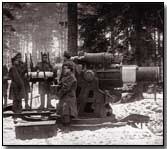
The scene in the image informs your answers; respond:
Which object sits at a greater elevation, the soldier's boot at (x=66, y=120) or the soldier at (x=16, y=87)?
the soldier at (x=16, y=87)

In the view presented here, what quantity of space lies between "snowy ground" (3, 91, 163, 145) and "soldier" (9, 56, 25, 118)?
17 centimetres

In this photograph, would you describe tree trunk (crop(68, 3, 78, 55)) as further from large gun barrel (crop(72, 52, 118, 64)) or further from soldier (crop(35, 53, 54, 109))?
soldier (crop(35, 53, 54, 109))

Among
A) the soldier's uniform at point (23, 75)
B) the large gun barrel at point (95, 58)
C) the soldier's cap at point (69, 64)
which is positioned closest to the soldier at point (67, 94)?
the soldier's cap at point (69, 64)

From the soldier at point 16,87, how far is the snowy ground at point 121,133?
170mm

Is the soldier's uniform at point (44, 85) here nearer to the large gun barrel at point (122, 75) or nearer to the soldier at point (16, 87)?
the soldier at point (16, 87)

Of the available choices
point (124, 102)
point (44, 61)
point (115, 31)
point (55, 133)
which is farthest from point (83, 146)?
point (115, 31)

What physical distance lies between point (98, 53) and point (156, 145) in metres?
1.18

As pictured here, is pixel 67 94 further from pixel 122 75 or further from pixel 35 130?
pixel 122 75

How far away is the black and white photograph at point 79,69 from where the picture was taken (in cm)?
468

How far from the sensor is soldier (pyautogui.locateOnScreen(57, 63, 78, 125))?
4750 millimetres

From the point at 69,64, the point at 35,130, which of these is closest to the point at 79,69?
the point at 69,64

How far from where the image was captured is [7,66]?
468cm

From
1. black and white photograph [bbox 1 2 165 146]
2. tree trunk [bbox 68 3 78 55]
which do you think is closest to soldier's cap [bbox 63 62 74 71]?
black and white photograph [bbox 1 2 165 146]

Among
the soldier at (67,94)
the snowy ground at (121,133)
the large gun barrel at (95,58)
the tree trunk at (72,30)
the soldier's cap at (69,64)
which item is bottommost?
the snowy ground at (121,133)
